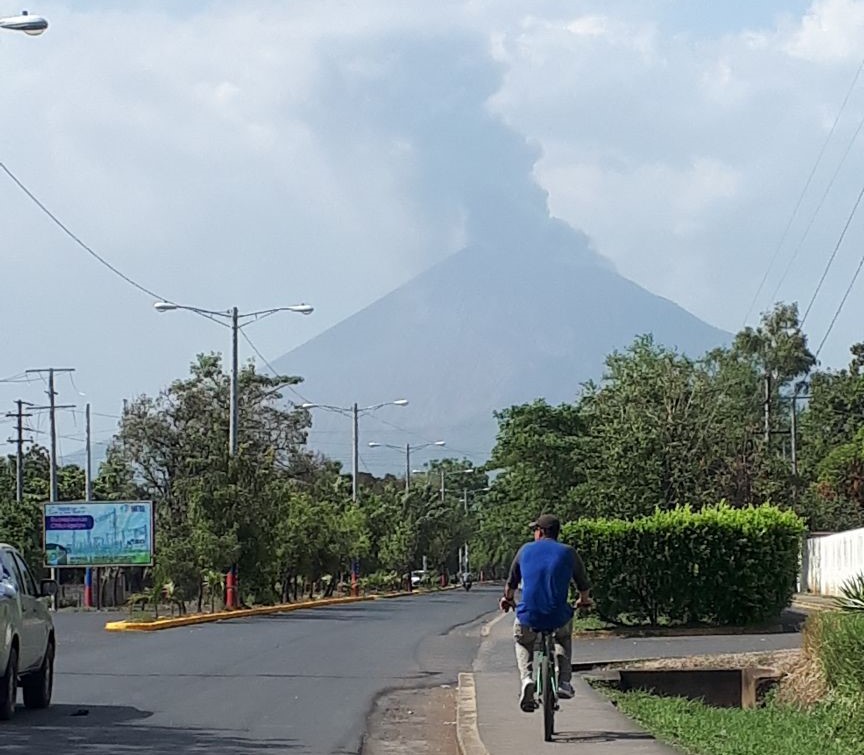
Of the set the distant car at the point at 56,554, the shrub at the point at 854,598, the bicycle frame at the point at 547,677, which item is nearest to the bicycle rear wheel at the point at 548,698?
the bicycle frame at the point at 547,677

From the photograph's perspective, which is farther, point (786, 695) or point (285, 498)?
point (285, 498)

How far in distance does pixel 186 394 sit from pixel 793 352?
31945 millimetres

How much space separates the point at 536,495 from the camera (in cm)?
5494

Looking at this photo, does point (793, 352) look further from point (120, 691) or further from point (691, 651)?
point (120, 691)

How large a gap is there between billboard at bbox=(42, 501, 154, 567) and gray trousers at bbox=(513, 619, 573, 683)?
126 ft

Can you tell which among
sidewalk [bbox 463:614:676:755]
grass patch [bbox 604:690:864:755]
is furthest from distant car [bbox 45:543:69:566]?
grass patch [bbox 604:690:864:755]

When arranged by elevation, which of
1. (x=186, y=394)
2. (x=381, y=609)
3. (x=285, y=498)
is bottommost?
(x=381, y=609)

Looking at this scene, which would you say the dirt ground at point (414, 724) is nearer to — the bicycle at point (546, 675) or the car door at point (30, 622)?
the bicycle at point (546, 675)

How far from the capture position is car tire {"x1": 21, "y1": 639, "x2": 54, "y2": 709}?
631 inches

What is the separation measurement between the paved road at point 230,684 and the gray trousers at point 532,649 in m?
1.71

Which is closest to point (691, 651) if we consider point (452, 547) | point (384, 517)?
point (384, 517)

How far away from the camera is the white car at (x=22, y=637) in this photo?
14.6m

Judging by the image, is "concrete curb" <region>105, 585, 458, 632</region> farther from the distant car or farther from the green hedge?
the green hedge

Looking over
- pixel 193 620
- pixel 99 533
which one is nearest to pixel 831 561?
pixel 193 620
